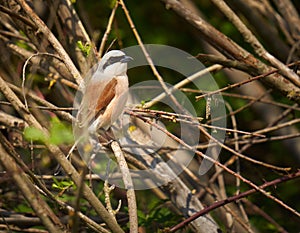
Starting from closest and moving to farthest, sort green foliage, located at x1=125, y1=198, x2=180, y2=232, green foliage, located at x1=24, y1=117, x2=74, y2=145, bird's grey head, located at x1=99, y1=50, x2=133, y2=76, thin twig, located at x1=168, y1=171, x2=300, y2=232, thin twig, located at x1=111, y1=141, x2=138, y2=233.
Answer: green foliage, located at x1=24, y1=117, x2=74, y2=145, thin twig, located at x1=111, y1=141, x2=138, y2=233, thin twig, located at x1=168, y1=171, x2=300, y2=232, bird's grey head, located at x1=99, y1=50, x2=133, y2=76, green foliage, located at x1=125, y1=198, x2=180, y2=232

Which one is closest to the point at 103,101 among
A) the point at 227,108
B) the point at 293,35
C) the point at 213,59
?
the point at 213,59

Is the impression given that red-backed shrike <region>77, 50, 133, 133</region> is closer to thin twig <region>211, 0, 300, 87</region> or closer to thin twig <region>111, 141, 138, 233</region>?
thin twig <region>111, 141, 138, 233</region>

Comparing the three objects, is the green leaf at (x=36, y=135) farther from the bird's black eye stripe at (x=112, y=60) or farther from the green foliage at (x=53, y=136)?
the bird's black eye stripe at (x=112, y=60)

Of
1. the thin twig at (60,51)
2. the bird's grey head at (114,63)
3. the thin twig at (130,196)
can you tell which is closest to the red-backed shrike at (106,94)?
the bird's grey head at (114,63)

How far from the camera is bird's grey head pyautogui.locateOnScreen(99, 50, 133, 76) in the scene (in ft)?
8.70

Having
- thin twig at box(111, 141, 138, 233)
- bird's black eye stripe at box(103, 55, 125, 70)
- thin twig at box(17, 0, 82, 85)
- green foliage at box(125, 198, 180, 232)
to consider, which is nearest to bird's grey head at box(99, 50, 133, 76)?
bird's black eye stripe at box(103, 55, 125, 70)

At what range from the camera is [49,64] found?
125 inches

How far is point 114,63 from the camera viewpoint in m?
2.72

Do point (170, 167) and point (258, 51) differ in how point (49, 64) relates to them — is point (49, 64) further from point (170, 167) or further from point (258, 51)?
point (258, 51)

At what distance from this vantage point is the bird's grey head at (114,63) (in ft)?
8.70

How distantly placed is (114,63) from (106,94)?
15 cm

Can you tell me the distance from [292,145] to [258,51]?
1.00 m

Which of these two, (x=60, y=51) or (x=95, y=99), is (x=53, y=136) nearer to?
(x=60, y=51)

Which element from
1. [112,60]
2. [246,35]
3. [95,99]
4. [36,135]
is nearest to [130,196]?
[36,135]
